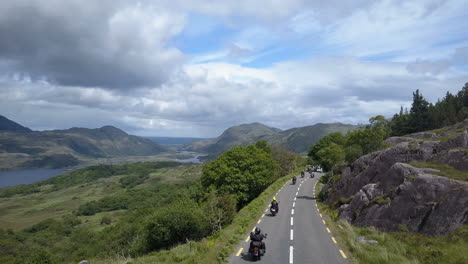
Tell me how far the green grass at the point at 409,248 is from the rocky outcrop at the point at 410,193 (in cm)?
128

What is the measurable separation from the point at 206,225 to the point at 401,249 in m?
20.9

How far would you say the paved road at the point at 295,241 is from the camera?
15366 millimetres

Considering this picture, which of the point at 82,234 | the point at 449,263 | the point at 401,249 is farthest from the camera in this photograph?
the point at 82,234

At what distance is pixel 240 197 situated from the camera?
174ft

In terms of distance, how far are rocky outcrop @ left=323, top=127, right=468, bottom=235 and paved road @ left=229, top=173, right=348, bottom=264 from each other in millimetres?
4297

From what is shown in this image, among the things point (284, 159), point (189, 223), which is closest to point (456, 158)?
point (189, 223)

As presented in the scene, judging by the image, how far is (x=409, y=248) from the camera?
15.2 m

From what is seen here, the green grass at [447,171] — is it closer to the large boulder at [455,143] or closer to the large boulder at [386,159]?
the large boulder at [386,159]

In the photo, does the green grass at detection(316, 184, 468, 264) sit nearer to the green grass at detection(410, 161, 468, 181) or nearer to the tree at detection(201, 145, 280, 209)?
the green grass at detection(410, 161, 468, 181)

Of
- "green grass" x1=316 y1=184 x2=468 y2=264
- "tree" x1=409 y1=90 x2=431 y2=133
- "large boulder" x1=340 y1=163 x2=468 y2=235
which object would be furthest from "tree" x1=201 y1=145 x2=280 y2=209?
"tree" x1=409 y1=90 x2=431 y2=133

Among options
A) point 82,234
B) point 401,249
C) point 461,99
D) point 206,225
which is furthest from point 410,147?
point 82,234

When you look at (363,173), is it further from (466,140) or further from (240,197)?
(240,197)

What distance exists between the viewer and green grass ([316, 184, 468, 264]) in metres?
13.2

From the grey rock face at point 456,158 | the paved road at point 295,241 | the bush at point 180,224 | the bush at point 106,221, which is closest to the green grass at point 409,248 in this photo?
the paved road at point 295,241
